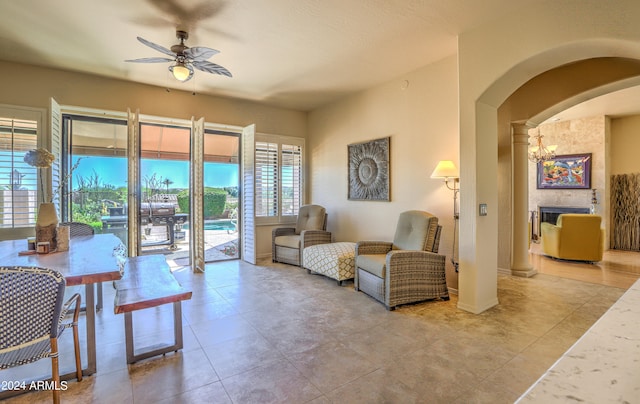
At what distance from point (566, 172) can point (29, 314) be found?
9297 mm

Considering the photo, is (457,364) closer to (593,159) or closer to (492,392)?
(492,392)

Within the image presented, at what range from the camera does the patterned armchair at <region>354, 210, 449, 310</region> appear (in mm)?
3291

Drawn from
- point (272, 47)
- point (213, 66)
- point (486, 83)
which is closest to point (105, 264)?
point (213, 66)

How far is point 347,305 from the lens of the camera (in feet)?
11.2

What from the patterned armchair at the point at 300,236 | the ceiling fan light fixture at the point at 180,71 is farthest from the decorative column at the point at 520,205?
the ceiling fan light fixture at the point at 180,71

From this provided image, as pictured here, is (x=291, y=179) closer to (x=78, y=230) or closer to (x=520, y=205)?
(x=78, y=230)

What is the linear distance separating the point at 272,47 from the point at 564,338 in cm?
413

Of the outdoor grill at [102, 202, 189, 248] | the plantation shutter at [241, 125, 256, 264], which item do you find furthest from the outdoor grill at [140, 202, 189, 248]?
the plantation shutter at [241, 125, 256, 264]

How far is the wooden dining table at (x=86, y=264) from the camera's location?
1.90 m

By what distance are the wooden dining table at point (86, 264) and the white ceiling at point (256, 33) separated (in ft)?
7.24

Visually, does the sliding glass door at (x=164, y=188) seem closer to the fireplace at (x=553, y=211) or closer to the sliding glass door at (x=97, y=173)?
the sliding glass door at (x=97, y=173)

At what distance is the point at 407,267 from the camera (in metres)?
3.34

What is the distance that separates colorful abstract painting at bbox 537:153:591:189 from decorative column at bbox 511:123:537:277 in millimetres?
3553

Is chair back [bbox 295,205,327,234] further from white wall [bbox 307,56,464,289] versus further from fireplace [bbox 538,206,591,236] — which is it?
fireplace [bbox 538,206,591,236]
